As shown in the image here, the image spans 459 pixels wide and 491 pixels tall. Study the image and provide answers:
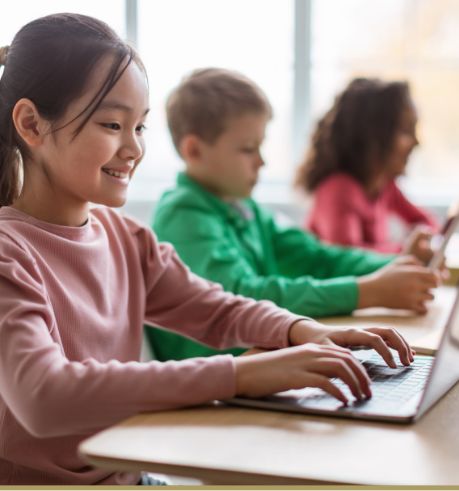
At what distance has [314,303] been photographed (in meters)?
1.47

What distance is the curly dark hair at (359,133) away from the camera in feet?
9.19

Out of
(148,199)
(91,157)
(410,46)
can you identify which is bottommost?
(148,199)

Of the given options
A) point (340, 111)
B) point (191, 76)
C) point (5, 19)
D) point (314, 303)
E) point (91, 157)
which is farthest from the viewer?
point (5, 19)

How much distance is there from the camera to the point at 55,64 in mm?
1062

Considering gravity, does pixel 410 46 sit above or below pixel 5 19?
above

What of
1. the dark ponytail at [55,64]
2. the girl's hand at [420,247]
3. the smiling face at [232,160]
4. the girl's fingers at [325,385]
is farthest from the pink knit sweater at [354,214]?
the girl's fingers at [325,385]

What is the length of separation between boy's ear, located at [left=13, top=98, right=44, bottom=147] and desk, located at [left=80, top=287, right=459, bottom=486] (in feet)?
1.40

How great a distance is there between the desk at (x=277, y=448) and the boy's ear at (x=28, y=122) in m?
0.43

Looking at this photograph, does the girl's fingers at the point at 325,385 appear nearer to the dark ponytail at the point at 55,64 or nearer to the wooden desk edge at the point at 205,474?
the wooden desk edge at the point at 205,474

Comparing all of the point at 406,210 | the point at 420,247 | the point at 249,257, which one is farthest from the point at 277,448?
the point at 406,210

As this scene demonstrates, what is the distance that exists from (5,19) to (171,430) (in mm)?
2930

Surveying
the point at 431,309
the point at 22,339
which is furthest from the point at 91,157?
the point at 431,309

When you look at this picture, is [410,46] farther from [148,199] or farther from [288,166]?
[148,199]

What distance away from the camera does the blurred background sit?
12.4 feet
